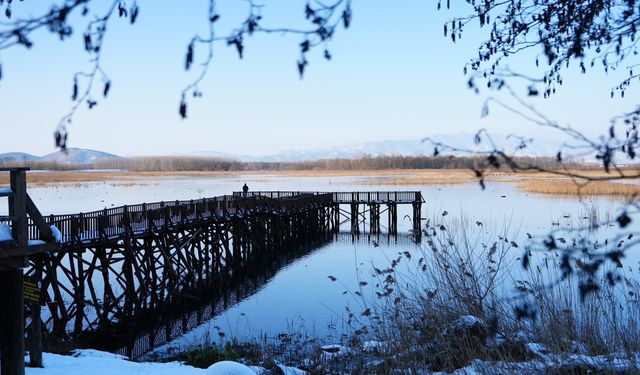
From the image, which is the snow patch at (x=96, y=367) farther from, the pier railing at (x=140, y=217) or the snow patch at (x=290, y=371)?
the pier railing at (x=140, y=217)

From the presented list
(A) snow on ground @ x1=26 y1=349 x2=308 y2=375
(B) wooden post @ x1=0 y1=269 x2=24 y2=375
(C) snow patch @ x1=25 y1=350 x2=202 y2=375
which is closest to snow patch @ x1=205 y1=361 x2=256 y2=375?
(A) snow on ground @ x1=26 y1=349 x2=308 y2=375

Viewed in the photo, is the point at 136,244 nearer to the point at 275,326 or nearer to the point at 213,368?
the point at 275,326

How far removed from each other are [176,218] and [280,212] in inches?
455

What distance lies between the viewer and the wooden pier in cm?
712

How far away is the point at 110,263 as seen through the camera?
20625mm

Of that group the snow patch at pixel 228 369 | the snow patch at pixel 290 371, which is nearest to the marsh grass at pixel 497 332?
the snow patch at pixel 290 371

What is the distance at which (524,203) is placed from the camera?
50875 mm

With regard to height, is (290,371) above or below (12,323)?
below

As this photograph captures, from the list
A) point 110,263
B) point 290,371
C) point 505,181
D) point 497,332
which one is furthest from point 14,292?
point 505,181

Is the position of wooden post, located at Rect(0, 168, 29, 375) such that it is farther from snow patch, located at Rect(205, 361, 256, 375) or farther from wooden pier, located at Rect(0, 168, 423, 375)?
snow patch, located at Rect(205, 361, 256, 375)

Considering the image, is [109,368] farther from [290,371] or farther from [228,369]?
[290,371]

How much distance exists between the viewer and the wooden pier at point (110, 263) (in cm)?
712

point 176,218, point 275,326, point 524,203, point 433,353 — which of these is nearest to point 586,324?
point 433,353

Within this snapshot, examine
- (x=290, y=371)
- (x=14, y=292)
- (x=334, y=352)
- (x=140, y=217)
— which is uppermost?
(x=14, y=292)
